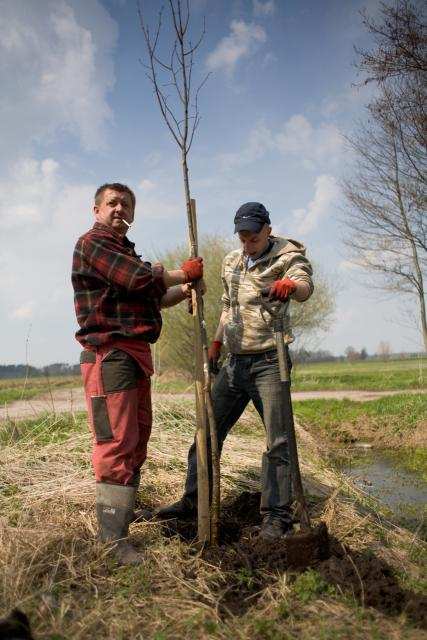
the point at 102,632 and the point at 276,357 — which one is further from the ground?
the point at 276,357

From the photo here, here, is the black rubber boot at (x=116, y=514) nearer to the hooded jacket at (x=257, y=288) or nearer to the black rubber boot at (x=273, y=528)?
the black rubber boot at (x=273, y=528)

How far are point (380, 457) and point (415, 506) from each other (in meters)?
2.59

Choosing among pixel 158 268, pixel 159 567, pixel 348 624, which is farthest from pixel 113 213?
pixel 348 624

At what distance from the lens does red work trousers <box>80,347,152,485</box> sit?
9.78 ft

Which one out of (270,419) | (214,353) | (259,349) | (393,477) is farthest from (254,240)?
(393,477)

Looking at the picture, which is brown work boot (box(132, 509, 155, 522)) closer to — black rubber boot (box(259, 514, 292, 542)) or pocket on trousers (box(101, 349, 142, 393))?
A: black rubber boot (box(259, 514, 292, 542))

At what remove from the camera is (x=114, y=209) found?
129 inches

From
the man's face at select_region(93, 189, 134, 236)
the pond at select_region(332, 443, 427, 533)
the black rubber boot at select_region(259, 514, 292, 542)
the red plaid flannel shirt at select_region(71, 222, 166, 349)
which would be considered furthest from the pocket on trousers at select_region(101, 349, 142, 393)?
the pond at select_region(332, 443, 427, 533)

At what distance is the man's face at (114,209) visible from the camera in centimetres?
328

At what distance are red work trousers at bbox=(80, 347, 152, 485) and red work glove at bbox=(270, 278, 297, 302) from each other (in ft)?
3.07

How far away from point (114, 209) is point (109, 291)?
56 cm

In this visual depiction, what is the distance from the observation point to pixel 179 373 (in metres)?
17.0

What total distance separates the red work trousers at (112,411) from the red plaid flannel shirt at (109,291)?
0.41 ft

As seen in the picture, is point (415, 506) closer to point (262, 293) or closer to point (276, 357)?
point (276, 357)
